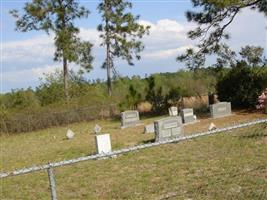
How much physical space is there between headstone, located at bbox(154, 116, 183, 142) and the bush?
10.4 meters

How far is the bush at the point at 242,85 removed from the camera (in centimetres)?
2733

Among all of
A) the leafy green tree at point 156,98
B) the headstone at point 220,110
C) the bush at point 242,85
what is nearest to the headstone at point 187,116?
the headstone at point 220,110

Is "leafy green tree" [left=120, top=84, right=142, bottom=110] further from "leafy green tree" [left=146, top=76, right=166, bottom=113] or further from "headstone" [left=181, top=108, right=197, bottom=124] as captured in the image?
"headstone" [left=181, top=108, right=197, bottom=124]

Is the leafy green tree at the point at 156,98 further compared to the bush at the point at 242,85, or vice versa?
the leafy green tree at the point at 156,98

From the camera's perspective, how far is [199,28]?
27.7 m

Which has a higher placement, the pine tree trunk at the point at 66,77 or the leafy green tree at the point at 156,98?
the pine tree trunk at the point at 66,77

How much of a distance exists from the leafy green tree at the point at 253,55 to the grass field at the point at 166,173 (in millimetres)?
11975

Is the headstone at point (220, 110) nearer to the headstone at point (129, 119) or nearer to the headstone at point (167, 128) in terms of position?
the headstone at point (129, 119)

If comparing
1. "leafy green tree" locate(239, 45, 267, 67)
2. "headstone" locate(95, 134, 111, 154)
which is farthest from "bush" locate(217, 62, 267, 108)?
"headstone" locate(95, 134, 111, 154)

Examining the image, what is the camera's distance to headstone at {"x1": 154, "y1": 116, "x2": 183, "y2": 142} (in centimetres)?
1720

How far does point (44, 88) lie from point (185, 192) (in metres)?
31.3

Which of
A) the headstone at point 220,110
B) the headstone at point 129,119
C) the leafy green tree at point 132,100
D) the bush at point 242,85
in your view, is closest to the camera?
the headstone at point 220,110

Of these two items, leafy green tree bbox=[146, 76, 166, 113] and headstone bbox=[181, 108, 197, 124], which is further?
leafy green tree bbox=[146, 76, 166, 113]

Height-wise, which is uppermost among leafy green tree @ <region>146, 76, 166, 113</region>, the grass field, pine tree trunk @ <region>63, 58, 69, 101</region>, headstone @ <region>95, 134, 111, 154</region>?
pine tree trunk @ <region>63, 58, 69, 101</region>
